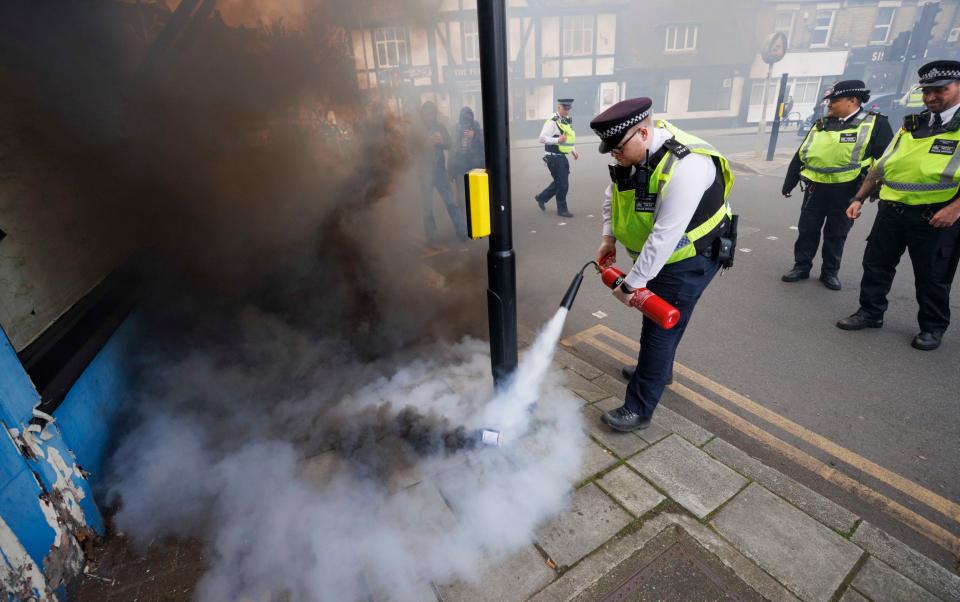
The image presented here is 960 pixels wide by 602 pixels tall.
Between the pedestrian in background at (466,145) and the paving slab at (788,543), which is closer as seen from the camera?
the paving slab at (788,543)

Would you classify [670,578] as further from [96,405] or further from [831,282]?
[831,282]

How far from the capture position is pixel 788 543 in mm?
2150

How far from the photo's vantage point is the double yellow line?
7.86 feet

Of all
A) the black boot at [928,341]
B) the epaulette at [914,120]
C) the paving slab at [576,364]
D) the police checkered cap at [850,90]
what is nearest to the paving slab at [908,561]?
the paving slab at [576,364]

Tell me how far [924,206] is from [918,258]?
44cm

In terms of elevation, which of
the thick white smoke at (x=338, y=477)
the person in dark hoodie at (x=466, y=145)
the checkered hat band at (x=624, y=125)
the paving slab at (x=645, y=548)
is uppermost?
the checkered hat band at (x=624, y=125)

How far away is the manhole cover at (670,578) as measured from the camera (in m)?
1.95

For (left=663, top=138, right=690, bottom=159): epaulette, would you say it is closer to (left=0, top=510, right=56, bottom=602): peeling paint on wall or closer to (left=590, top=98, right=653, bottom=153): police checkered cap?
(left=590, top=98, right=653, bottom=153): police checkered cap

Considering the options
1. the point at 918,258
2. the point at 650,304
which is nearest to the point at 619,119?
the point at 650,304

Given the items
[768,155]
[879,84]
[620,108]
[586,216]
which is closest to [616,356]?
[620,108]

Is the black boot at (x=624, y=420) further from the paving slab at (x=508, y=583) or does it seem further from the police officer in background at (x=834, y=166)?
the police officer in background at (x=834, y=166)

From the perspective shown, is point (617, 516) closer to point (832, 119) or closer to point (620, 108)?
point (620, 108)

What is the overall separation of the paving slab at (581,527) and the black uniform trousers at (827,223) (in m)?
4.25

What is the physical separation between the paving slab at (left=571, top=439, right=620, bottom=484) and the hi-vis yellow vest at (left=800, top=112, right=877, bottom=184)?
4.07 metres
